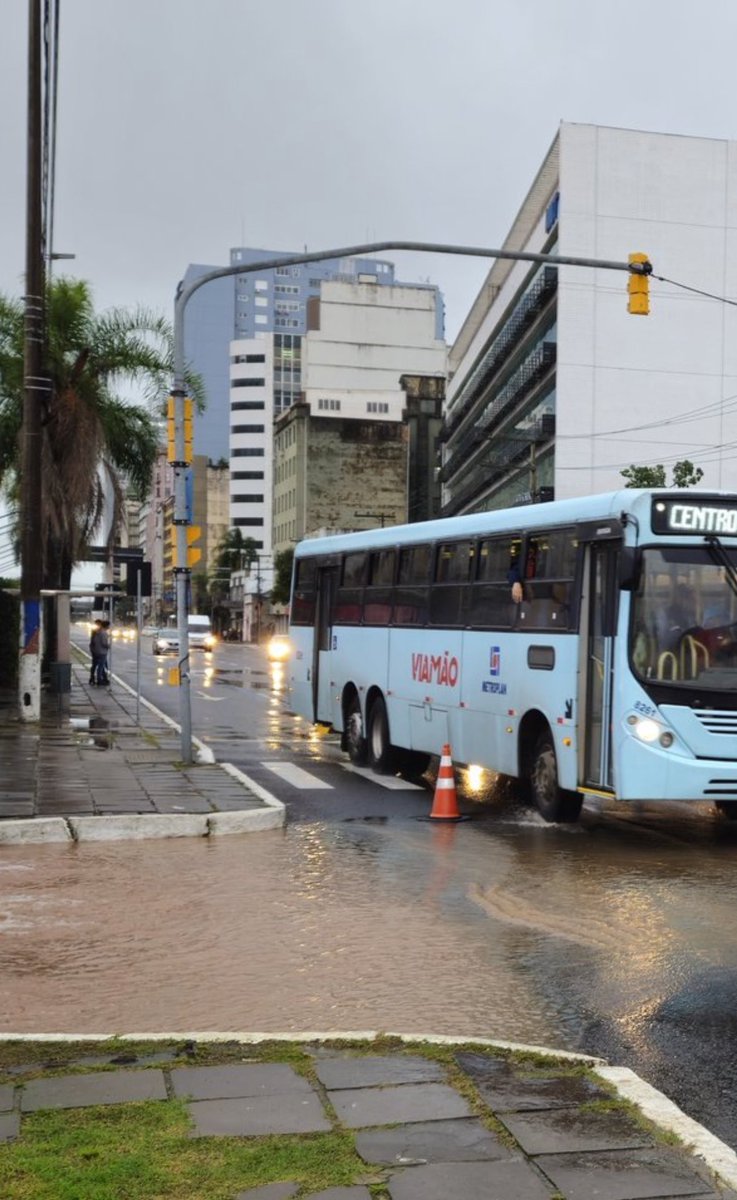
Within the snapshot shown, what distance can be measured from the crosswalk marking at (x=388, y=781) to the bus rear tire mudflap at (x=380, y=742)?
0.48ft

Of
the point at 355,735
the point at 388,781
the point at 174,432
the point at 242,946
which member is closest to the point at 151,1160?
the point at 242,946

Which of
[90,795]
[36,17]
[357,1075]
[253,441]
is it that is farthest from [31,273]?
[253,441]

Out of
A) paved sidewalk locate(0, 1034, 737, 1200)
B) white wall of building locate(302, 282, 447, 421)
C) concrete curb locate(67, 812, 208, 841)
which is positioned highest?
white wall of building locate(302, 282, 447, 421)

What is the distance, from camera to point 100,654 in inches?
1534

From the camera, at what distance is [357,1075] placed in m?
5.24

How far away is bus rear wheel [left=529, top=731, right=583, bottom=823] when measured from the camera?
13.2 metres

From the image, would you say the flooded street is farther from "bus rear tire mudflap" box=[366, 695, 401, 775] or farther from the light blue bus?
"bus rear tire mudflap" box=[366, 695, 401, 775]

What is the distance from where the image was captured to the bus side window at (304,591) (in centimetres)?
2139

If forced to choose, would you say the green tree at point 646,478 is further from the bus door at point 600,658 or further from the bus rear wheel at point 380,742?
the bus door at point 600,658

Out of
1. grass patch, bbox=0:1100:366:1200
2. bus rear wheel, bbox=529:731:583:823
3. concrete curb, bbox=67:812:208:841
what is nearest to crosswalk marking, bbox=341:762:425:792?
bus rear wheel, bbox=529:731:583:823

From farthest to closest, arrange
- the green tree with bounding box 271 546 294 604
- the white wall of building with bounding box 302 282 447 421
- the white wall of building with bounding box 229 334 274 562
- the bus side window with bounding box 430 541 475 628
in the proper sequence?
the white wall of building with bounding box 229 334 274 562, the white wall of building with bounding box 302 282 447 421, the green tree with bounding box 271 546 294 604, the bus side window with bounding box 430 541 475 628

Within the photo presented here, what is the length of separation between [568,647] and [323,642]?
8.58 m

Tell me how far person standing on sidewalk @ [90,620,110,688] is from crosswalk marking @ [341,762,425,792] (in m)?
21.0

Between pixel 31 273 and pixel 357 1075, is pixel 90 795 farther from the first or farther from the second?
pixel 31 273
